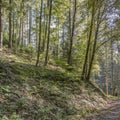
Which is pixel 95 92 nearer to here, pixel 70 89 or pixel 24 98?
pixel 70 89

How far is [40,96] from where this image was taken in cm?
922

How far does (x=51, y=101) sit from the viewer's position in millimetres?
9344

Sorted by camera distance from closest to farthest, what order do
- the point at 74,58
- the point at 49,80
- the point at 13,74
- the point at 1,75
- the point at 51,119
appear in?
1. the point at 51,119
2. the point at 1,75
3. the point at 13,74
4. the point at 49,80
5. the point at 74,58

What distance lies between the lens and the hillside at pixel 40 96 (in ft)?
24.2

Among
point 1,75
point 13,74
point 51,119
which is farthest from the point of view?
point 13,74

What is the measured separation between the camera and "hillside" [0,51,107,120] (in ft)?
24.2

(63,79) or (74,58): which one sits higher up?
(74,58)

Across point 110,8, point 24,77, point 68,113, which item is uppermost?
point 110,8

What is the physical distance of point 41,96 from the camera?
928cm

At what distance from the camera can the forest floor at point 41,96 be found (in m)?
7.38

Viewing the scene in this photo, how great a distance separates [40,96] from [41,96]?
7 cm

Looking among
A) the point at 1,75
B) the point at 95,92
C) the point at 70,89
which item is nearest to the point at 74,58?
the point at 95,92

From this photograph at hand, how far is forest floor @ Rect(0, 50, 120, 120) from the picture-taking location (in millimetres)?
7379

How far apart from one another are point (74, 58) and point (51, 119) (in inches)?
580
